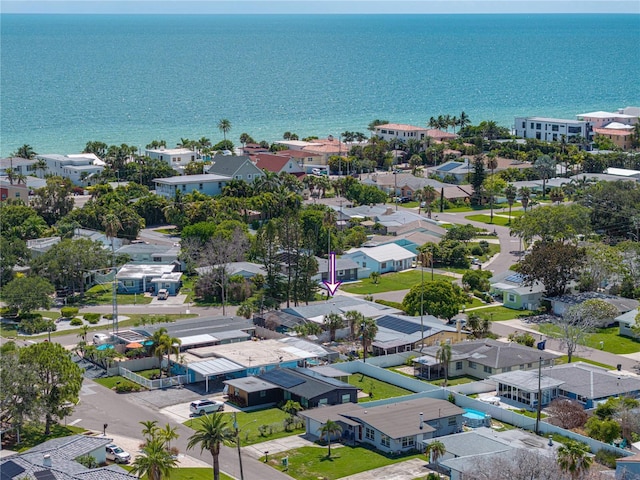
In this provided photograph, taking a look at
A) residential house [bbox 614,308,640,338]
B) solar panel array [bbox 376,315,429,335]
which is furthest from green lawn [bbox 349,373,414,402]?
residential house [bbox 614,308,640,338]

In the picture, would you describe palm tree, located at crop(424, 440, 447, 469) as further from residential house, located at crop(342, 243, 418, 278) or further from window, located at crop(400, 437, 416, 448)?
residential house, located at crop(342, 243, 418, 278)

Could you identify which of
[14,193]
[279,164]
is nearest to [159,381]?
[14,193]

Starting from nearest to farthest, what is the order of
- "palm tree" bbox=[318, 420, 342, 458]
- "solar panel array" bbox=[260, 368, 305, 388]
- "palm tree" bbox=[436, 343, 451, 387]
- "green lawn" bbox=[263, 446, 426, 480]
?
"green lawn" bbox=[263, 446, 426, 480] → "palm tree" bbox=[318, 420, 342, 458] → "solar panel array" bbox=[260, 368, 305, 388] → "palm tree" bbox=[436, 343, 451, 387]

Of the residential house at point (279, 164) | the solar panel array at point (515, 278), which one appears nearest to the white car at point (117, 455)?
the solar panel array at point (515, 278)

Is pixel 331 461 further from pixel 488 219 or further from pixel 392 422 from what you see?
pixel 488 219

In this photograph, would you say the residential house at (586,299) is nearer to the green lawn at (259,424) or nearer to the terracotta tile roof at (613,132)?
the green lawn at (259,424)

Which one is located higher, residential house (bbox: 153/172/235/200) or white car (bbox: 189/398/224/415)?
residential house (bbox: 153/172/235/200)
